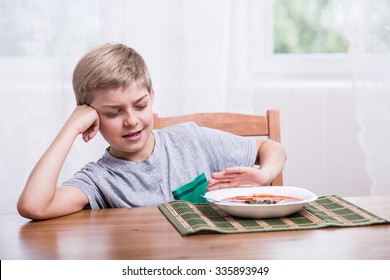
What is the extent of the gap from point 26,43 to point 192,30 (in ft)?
2.12

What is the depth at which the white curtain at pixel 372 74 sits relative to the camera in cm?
244

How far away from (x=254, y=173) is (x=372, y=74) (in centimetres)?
119

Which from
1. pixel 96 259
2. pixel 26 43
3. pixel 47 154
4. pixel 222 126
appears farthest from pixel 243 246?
pixel 26 43

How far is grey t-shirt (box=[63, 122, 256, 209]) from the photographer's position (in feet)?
5.01

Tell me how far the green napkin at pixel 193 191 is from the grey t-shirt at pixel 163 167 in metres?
0.05

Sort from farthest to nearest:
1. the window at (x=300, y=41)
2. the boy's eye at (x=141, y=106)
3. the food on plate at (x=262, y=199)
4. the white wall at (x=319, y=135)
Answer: the window at (x=300, y=41), the white wall at (x=319, y=135), the boy's eye at (x=141, y=106), the food on plate at (x=262, y=199)

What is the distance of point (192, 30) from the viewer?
2473 mm

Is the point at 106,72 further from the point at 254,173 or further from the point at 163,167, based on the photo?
the point at 254,173

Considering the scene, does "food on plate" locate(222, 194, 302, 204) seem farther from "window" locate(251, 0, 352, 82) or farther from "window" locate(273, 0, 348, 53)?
"window" locate(273, 0, 348, 53)

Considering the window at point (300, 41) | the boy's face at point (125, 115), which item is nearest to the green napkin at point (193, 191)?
the boy's face at point (125, 115)

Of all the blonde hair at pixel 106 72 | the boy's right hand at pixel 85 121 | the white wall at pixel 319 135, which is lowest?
the white wall at pixel 319 135

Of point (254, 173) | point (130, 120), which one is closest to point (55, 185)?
point (130, 120)

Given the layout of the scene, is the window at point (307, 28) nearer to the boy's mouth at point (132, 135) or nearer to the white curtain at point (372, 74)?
the white curtain at point (372, 74)
